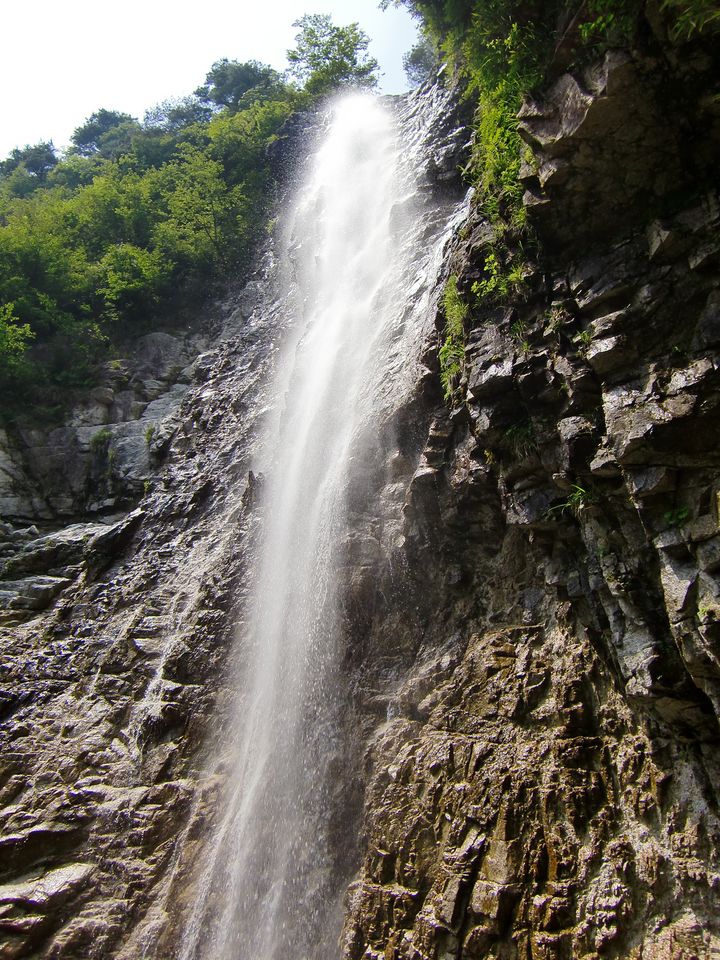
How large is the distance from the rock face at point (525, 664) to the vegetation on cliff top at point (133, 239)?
10472 mm

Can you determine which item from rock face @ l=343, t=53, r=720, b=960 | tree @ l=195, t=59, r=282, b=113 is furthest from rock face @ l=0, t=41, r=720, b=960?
tree @ l=195, t=59, r=282, b=113

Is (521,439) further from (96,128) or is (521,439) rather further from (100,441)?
(96,128)

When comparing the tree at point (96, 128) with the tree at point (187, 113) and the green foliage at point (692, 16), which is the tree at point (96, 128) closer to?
the tree at point (187, 113)

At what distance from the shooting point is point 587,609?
5.38m

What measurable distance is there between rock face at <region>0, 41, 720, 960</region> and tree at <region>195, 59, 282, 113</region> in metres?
31.1

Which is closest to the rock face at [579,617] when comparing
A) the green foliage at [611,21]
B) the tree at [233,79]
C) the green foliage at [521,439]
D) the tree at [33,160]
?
the green foliage at [521,439]

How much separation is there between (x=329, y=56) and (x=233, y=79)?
11.8 metres

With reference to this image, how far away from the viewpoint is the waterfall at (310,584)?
6078mm

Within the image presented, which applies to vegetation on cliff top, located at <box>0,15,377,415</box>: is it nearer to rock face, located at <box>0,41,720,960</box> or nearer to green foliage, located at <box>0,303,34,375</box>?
green foliage, located at <box>0,303,34,375</box>

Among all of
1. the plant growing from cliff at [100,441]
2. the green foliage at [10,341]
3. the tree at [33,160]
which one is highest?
the tree at [33,160]

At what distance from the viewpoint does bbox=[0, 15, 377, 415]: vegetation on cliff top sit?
1611cm

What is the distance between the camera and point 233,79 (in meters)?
33.2

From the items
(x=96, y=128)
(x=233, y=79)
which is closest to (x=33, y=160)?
(x=96, y=128)

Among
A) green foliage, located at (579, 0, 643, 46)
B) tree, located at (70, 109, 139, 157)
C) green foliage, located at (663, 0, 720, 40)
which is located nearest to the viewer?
green foliage, located at (663, 0, 720, 40)
